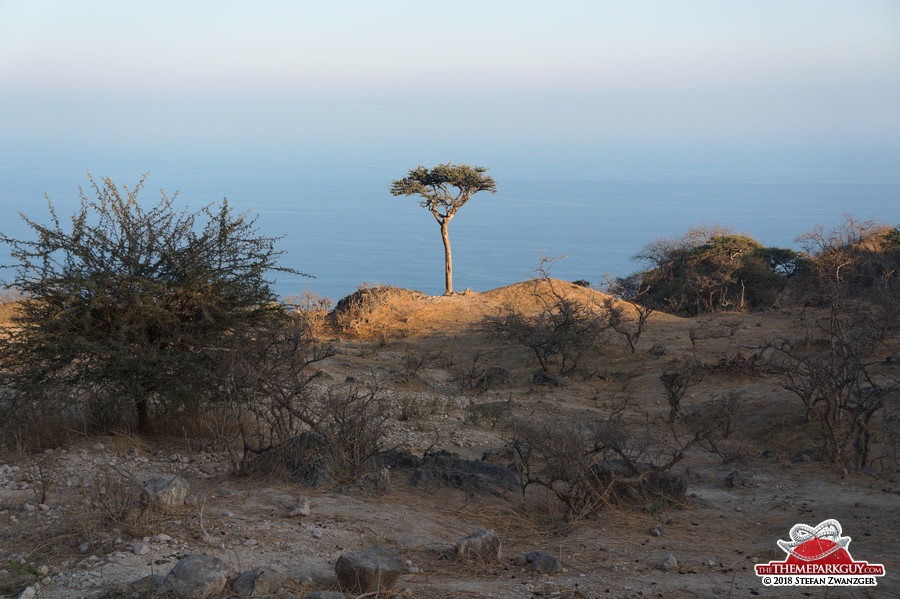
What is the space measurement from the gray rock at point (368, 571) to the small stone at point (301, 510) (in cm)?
113

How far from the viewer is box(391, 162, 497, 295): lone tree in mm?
25395

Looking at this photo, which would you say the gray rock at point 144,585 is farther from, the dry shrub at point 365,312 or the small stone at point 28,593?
the dry shrub at point 365,312

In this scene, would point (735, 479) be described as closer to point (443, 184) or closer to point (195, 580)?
point (195, 580)

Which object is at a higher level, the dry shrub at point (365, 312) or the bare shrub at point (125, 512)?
the bare shrub at point (125, 512)

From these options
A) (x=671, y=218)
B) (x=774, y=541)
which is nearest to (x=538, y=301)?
(x=774, y=541)

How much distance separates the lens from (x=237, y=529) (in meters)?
4.05

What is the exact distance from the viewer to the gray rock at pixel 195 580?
10.0 feet

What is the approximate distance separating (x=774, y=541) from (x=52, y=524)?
4.56m

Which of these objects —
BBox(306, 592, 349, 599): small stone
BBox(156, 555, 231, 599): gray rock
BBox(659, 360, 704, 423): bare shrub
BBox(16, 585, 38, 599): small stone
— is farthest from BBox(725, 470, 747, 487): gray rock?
BBox(16, 585, 38, 599): small stone

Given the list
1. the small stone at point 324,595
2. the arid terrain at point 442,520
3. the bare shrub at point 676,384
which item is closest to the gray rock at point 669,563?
the arid terrain at point 442,520

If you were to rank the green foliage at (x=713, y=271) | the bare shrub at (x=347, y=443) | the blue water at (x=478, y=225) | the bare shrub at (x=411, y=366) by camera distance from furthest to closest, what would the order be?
the blue water at (x=478, y=225), the green foliage at (x=713, y=271), the bare shrub at (x=411, y=366), the bare shrub at (x=347, y=443)

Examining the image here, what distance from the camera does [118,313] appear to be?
6387 millimetres

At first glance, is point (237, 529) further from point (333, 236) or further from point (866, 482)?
point (333, 236)
